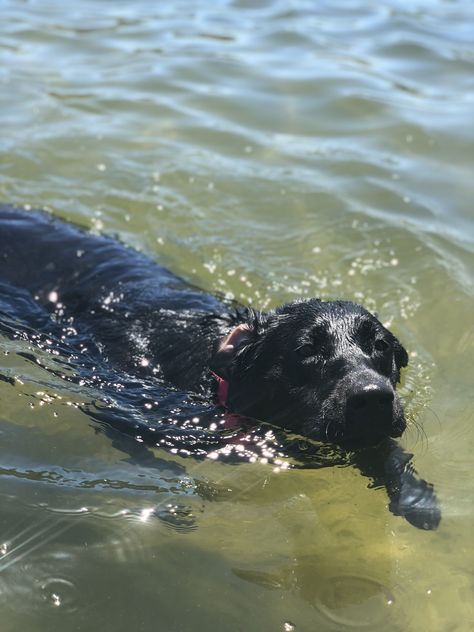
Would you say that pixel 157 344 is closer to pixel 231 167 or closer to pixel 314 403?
pixel 314 403

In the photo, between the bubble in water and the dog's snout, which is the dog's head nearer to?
the dog's snout

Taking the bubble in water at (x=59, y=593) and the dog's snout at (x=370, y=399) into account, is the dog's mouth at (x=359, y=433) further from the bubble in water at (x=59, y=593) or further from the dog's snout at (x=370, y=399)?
the bubble in water at (x=59, y=593)

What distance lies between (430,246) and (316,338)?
3517 mm

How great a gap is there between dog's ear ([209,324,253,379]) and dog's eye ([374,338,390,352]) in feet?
2.58

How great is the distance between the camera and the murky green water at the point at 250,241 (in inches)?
156

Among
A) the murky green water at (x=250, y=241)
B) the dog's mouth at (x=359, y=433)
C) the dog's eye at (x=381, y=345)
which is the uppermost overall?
the dog's eye at (x=381, y=345)

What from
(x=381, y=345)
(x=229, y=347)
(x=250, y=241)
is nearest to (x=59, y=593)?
(x=229, y=347)

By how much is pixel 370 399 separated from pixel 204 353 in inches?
62.7

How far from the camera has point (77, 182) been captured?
927 centimetres

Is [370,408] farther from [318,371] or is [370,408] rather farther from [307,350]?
[307,350]

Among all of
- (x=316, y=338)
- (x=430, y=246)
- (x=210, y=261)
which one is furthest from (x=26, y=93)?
(x=316, y=338)

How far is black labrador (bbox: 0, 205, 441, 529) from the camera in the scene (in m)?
4.59

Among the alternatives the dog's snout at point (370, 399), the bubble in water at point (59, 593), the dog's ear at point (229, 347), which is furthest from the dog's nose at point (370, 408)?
the bubble in water at point (59, 593)

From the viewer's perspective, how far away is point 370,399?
4289 mm
